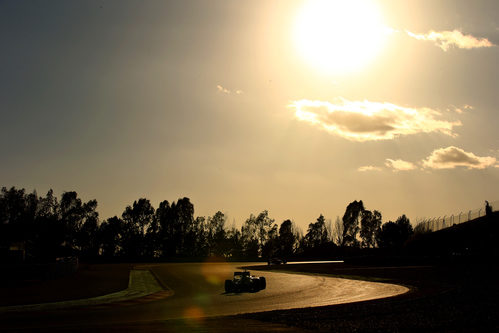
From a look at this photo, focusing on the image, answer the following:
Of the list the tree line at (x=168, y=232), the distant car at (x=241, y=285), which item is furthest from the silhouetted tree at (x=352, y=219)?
the distant car at (x=241, y=285)

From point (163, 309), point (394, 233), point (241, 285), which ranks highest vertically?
point (394, 233)

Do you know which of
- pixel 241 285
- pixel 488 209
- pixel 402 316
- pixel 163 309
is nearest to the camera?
pixel 402 316

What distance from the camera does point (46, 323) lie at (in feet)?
57.0

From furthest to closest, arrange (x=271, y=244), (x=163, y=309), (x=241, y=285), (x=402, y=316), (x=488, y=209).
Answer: (x=271, y=244)
(x=488, y=209)
(x=241, y=285)
(x=163, y=309)
(x=402, y=316)

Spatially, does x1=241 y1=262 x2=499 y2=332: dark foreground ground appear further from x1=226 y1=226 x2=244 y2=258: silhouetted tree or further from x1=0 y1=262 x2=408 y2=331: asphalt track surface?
x1=226 y1=226 x2=244 y2=258: silhouetted tree

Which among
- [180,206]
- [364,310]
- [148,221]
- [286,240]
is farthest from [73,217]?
[364,310]

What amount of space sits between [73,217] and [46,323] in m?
137

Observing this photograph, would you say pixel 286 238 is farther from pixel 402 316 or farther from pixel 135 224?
pixel 402 316

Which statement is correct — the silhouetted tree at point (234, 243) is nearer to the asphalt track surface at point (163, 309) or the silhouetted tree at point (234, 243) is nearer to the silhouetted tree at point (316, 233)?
the silhouetted tree at point (316, 233)

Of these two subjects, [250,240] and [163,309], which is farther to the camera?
[250,240]

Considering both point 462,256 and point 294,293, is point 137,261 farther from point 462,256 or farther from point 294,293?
point 294,293

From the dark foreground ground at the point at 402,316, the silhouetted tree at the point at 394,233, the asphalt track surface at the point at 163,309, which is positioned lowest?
the asphalt track surface at the point at 163,309

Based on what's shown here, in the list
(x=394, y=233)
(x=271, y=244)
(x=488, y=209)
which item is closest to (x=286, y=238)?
(x=271, y=244)

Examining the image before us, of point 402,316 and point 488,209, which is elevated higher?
point 488,209
